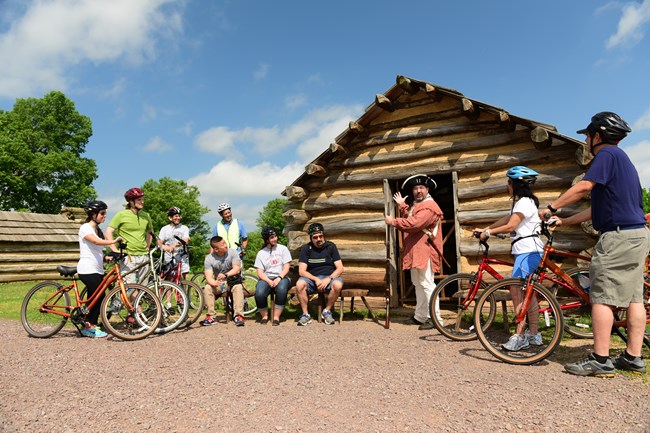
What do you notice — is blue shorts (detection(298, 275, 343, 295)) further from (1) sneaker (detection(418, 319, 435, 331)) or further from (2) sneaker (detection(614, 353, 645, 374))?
(2) sneaker (detection(614, 353, 645, 374))

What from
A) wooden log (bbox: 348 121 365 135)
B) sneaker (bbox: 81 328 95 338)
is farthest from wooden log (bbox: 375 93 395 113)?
sneaker (bbox: 81 328 95 338)

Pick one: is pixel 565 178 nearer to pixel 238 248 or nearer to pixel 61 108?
pixel 238 248

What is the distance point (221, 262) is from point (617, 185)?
5.54 meters

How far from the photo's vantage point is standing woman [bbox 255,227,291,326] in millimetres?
6684

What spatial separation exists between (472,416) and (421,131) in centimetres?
573

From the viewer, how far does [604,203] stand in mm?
3723

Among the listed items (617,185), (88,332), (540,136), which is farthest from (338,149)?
(88,332)

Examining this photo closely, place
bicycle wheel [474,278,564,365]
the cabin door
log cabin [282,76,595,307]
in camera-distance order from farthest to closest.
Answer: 1. the cabin door
2. log cabin [282,76,595,307]
3. bicycle wheel [474,278,564,365]

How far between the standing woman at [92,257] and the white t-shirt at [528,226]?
5.29 m

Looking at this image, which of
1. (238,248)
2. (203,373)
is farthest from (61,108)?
(203,373)

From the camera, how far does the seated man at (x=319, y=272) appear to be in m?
6.59

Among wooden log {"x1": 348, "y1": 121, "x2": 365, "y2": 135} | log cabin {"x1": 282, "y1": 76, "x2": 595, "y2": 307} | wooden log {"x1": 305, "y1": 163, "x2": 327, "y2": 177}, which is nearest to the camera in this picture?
log cabin {"x1": 282, "y1": 76, "x2": 595, "y2": 307}

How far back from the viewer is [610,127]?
3.75 meters

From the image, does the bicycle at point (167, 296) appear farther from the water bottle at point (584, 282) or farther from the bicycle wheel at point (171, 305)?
the water bottle at point (584, 282)
